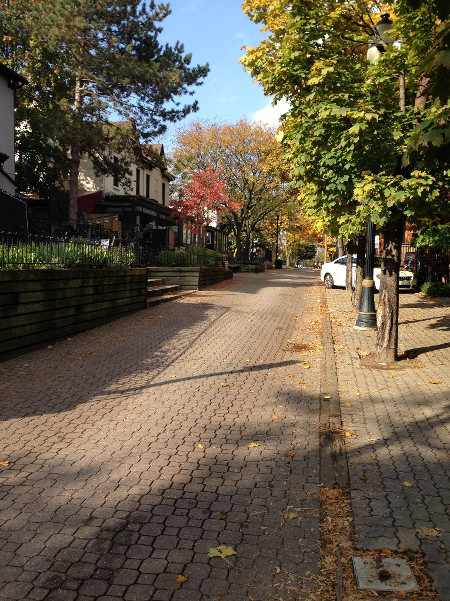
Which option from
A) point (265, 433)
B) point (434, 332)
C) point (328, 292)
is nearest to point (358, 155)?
point (265, 433)

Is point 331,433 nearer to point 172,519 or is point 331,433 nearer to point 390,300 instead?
point 172,519

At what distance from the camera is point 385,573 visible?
2.80 m

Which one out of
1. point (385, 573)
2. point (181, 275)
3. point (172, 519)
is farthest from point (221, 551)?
point (181, 275)

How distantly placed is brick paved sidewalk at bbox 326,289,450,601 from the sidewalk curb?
8 centimetres

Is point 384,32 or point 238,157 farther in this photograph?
point 238,157

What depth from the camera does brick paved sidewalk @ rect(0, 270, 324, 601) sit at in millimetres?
2822

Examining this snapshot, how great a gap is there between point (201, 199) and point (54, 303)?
26134mm

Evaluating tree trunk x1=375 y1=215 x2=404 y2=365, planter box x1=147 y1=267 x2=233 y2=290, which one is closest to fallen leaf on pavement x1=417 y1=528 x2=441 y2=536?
tree trunk x1=375 y1=215 x2=404 y2=365

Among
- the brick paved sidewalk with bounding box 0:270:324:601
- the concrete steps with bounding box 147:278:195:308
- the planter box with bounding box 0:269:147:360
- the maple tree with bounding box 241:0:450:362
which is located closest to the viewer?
the brick paved sidewalk with bounding box 0:270:324:601

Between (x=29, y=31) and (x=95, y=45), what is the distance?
110 inches

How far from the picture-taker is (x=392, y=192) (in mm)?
6715

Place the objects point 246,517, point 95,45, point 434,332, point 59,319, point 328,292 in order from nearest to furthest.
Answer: point 246,517, point 59,319, point 434,332, point 95,45, point 328,292

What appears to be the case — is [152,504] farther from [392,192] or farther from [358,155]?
[358,155]

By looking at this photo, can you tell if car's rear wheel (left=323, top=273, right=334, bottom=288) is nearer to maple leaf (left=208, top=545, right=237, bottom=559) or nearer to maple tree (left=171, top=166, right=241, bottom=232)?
maple tree (left=171, top=166, right=241, bottom=232)
